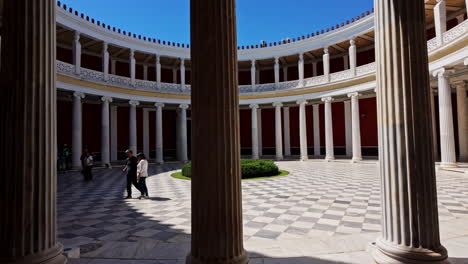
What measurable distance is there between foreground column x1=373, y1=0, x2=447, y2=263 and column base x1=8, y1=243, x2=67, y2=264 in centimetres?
397

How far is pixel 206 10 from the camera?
3.08 m

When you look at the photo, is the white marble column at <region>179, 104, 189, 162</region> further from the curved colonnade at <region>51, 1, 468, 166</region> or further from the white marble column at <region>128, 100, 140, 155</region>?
the white marble column at <region>128, 100, 140, 155</region>

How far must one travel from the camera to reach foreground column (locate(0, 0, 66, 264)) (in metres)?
3.00

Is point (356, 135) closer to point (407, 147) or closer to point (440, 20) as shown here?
point (440, 20)

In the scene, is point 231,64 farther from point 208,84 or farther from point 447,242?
point 447,242

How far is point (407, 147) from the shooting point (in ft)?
10.5

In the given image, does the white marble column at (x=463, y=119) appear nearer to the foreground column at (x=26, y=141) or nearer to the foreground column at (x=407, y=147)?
the foreground column at (x=407, y=147)

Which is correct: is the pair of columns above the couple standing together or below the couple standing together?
above

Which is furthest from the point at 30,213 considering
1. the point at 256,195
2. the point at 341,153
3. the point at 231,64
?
the point at 341,153

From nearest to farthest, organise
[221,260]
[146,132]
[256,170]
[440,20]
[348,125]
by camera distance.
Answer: [221,260] < [256,170] < [440,20] < [348,125] < [146,132]

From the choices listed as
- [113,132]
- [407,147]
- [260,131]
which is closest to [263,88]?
[260,131]

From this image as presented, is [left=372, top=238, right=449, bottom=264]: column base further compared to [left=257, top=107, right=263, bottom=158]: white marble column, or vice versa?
[left=257, top=107, right=263, bottom=158]: white marble column

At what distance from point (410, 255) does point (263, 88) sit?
2505cm

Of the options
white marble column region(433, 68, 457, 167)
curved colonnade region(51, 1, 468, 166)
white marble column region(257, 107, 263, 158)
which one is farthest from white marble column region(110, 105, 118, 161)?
white marble column region(433, 68, 457, 167)
